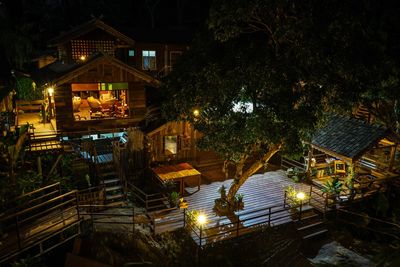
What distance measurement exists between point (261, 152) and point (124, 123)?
12.2m

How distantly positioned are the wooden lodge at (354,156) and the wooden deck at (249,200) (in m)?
2.45

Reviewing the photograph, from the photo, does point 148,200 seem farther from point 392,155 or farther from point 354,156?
point 392,155

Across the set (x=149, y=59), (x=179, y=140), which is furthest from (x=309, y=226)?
(x=149, y=59)

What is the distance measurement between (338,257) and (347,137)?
6904mm

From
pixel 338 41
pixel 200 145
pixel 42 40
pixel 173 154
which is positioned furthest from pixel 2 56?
pixel 338 41

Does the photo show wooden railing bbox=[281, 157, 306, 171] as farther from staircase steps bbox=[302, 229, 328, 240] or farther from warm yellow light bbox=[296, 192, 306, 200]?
staircase steps bbox=[302, 229, 328, 240]

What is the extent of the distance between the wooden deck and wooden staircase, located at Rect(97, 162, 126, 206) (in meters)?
2.73

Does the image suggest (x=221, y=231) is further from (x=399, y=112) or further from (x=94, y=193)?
(x=399, y=112)

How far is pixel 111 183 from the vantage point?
712 inches

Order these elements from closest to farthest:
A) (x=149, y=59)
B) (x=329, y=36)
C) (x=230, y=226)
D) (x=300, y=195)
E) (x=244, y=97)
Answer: (x=329, y=36) → (x=244, y=97) → (x=230, y=226) → (x=300, y=195) → (x=149, y=59)

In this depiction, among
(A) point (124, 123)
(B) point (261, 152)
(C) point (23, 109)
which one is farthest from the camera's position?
(C) point (23, 109)

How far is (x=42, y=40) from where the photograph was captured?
134 feet

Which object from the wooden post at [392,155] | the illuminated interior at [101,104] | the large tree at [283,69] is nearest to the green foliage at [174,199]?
the large tree at [283,69]

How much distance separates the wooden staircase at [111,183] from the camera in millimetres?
17016
